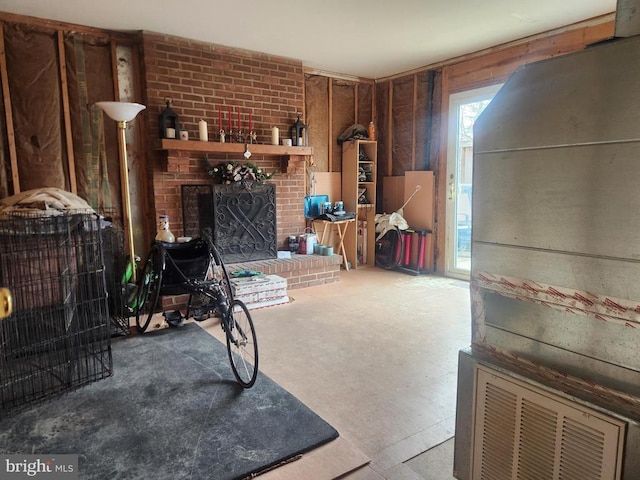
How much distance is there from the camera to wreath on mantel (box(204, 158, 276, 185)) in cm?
450

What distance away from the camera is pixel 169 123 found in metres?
4.25

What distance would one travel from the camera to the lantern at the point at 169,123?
4176 millimetres

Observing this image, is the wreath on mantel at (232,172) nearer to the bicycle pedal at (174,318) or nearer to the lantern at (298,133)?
the lantern at (298,133)

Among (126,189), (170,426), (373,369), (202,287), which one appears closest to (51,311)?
(202,287)

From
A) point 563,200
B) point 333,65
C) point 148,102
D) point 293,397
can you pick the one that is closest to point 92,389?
point 293,397

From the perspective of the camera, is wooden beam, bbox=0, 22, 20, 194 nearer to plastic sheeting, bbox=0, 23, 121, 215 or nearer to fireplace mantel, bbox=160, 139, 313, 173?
plastic sheeting, bbox=0, 23, 121, 215

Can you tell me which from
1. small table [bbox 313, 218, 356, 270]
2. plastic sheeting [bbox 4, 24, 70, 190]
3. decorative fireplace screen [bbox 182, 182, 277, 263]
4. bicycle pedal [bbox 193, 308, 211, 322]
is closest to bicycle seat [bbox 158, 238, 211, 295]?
bicycle pedal [bbox 193, 308, 211, 322]

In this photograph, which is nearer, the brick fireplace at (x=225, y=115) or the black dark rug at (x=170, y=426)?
the black dark rug at (x=170, y=426)

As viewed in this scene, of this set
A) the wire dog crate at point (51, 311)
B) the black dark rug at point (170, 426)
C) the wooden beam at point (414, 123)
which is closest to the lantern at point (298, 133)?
the wooden beam at point (414, 123)

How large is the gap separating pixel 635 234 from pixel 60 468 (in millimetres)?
2286

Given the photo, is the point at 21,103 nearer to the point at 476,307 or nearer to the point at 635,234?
the point at 476,307

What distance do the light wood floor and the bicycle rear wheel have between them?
558 millimetres

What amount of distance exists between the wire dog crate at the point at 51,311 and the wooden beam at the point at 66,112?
5.03ft

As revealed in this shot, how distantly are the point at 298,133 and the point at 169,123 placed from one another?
59.8 inches
